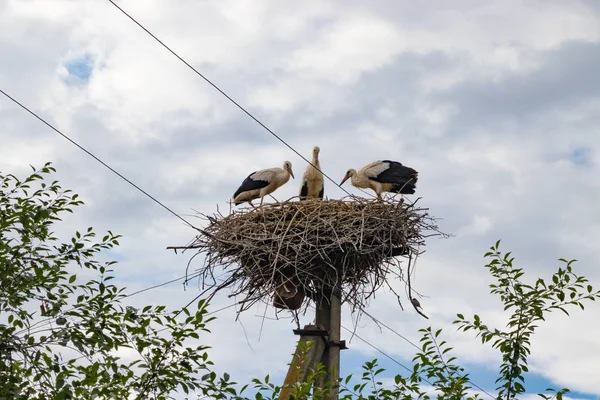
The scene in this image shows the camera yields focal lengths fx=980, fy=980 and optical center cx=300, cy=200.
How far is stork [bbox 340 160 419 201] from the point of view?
34.1 feet

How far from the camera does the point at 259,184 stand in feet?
35.7

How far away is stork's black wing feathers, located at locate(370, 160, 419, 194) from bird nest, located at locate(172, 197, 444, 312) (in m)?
1.67

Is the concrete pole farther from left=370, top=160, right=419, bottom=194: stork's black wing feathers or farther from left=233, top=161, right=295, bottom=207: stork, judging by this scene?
left=233, top=161, right=295, bottom=207: stork

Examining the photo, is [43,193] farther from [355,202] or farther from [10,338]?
[355,202]

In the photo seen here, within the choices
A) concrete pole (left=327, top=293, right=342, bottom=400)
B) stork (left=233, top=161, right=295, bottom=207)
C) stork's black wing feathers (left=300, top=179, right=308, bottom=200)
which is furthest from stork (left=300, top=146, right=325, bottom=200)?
concrete pole (left=327, top=293, right=342, bottom=400)

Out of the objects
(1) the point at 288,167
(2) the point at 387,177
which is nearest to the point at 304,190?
(1) the point at 288,167

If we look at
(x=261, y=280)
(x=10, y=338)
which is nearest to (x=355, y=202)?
(x=261, y=280)

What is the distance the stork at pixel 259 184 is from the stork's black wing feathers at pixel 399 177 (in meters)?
1.15

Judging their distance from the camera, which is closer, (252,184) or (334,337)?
(334,337)

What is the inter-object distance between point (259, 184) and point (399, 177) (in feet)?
5.19

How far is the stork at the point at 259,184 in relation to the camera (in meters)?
10.9

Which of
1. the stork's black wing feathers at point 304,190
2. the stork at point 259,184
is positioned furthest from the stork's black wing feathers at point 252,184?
the stork's black wing feathers at point 304,190

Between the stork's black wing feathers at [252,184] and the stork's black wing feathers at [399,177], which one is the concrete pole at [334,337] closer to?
the stork's black wing feathers at [399,177]

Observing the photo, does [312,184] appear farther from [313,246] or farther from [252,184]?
[313,246]
